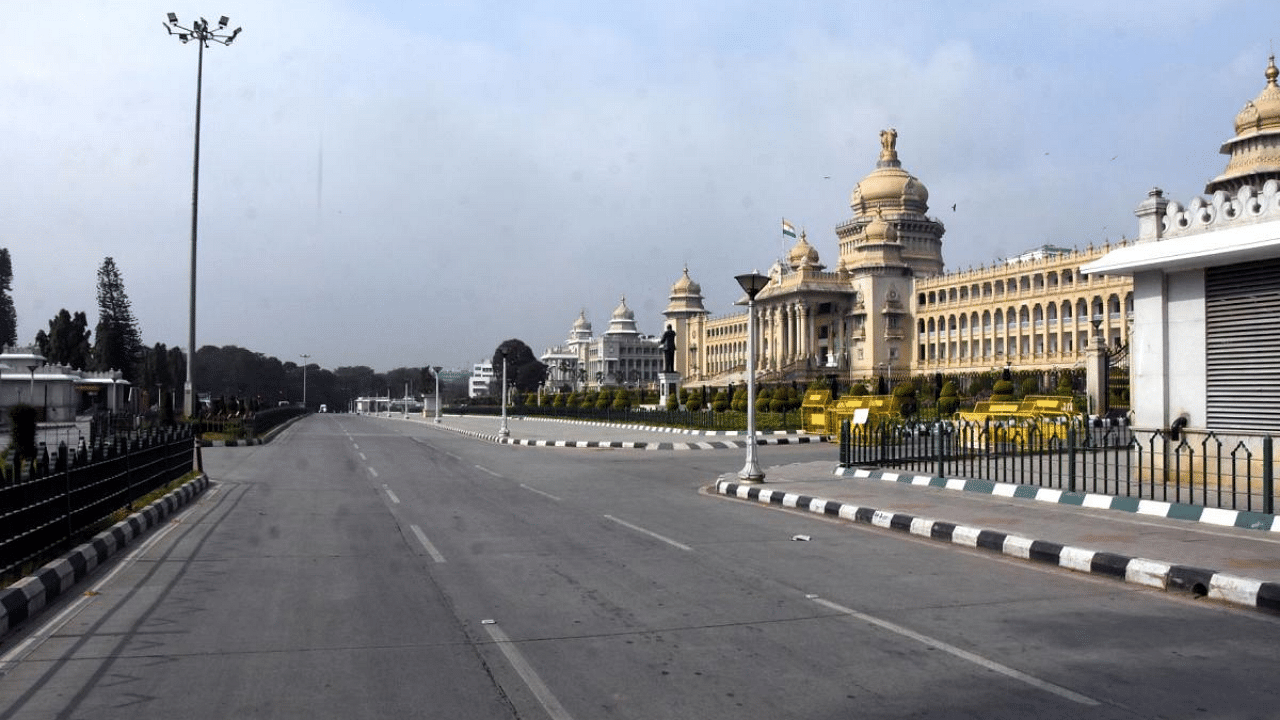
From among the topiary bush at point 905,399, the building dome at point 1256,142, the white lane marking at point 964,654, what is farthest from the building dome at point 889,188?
the white lane marking at point 964,654

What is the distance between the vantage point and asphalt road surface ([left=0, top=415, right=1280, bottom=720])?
5.10 metres

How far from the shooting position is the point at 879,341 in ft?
288

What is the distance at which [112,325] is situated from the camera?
278 feet

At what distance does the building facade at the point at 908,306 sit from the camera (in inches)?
2840

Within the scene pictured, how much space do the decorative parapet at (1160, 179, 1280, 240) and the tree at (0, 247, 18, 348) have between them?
10007 centimetres

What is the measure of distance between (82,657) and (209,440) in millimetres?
31395

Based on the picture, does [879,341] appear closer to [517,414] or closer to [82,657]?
[517,414]

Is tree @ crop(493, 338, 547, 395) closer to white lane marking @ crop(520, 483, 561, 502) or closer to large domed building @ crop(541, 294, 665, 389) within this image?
large domed building @ crop(541, 294, 665, 389)

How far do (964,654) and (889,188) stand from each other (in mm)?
96858

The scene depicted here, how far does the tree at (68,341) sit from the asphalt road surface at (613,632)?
80582 mm

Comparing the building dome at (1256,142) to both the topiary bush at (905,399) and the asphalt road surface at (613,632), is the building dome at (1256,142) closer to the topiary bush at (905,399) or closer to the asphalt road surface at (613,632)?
the topiary bush at (905,399)

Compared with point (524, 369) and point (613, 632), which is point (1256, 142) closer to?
point (613, 632)

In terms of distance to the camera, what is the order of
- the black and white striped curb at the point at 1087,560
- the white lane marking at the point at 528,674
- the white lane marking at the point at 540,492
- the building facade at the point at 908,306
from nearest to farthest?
the white lane marking at the point at 528,674, the black and white striped curb at the point at 1087,560, the white lane marking at the point at 540,492, the building facade at the point at 908,306

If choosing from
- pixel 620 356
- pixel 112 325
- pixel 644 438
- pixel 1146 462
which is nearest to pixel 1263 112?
pixel 644 438
